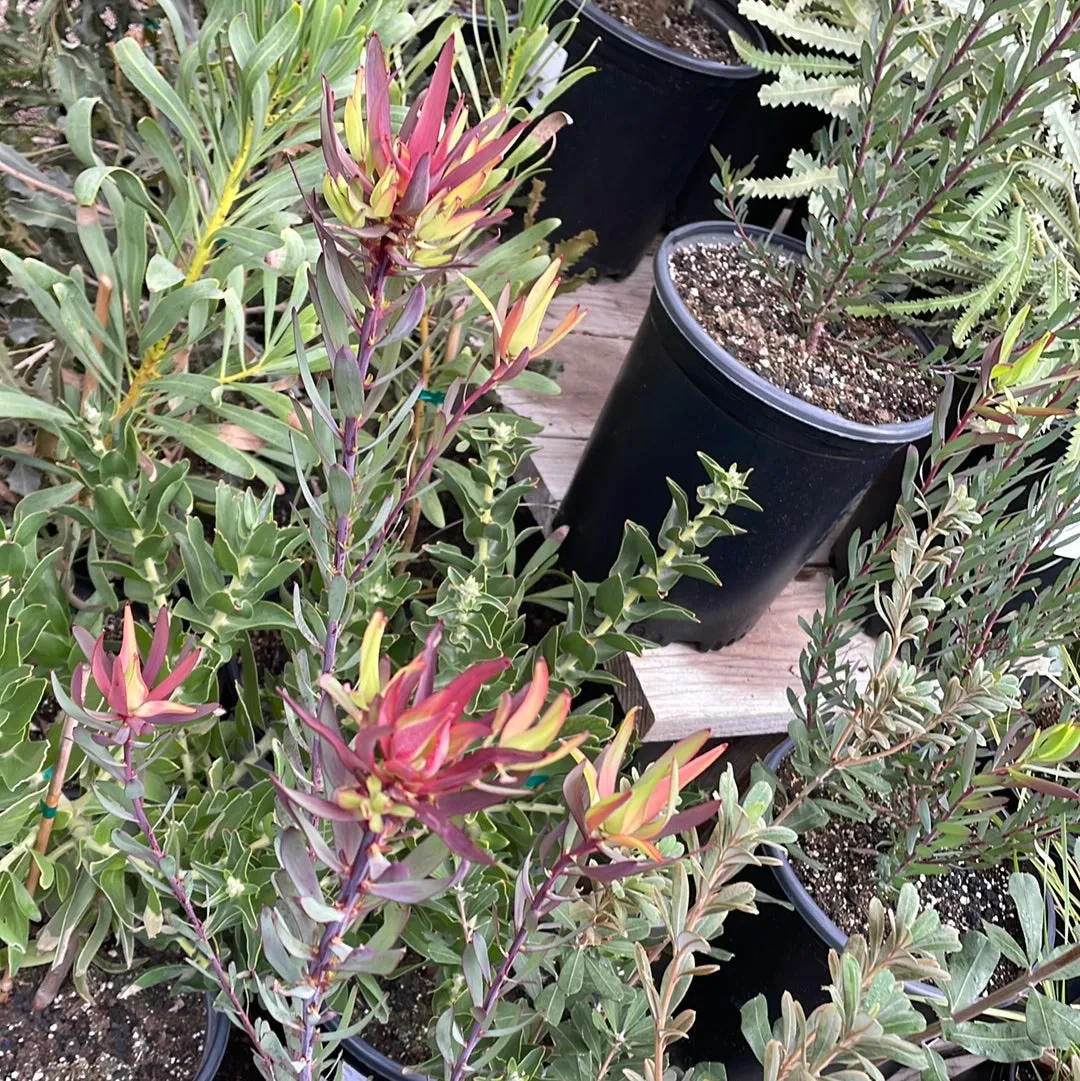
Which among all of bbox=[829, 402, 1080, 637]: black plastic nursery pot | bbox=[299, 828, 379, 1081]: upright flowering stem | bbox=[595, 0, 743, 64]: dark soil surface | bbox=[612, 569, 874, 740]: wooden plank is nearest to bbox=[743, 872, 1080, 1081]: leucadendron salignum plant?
bbox=[299, 828, 379, 1081]: upright flowering stem

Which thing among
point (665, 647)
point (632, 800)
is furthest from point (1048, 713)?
point (632, 800)

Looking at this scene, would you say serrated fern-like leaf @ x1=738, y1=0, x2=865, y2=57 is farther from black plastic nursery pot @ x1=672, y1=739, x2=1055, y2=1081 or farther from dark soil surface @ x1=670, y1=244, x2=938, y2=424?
black plastic nursery pot @ x1=672, y1=739, x2=1055, y2=1081

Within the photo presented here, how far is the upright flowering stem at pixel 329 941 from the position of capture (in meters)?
0.35

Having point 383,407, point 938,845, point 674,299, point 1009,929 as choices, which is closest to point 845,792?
point 938,845

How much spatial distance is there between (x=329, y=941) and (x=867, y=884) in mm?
796

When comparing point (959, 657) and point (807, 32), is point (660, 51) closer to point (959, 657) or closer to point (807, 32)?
point (807, 32)

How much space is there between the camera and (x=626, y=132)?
4.70 ft

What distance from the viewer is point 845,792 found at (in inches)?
35.7

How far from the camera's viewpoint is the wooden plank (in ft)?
3.55

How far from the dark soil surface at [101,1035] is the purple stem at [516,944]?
15.2 inches

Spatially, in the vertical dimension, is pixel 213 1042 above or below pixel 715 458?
below

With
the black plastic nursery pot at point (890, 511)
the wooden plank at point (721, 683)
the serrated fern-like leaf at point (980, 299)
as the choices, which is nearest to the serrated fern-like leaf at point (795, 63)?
the serrated fern-like leaf at point (980, 299)

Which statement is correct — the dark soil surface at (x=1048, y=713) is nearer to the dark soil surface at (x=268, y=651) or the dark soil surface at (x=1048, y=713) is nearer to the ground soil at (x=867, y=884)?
the ground soil at (x=867, y=884)

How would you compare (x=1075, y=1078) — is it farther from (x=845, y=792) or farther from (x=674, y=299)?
(x=674, y=299)
